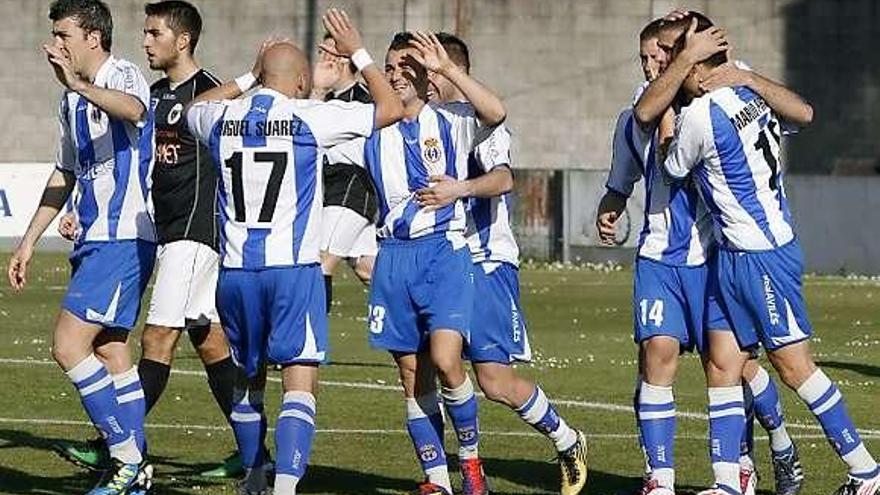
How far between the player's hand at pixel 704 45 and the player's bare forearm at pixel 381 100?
4.07 feet

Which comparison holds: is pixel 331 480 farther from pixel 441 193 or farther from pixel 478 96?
pixel 478 96

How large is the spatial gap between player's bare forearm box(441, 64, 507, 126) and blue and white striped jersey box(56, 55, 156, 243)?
4.62 ft

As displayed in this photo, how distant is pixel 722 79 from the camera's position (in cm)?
1009

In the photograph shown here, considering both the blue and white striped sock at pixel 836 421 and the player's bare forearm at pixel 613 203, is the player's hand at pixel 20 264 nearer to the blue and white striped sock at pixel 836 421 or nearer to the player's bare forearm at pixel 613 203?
the player's bare forearm at pixel 613 203

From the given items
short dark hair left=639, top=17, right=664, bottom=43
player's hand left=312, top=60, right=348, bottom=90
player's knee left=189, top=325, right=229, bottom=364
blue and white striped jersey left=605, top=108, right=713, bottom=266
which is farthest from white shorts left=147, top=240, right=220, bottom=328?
short dark hair left=639, top=17, right=664, bottom=43

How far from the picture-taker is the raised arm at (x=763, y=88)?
1009 cm

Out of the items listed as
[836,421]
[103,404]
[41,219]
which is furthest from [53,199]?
[836,421]

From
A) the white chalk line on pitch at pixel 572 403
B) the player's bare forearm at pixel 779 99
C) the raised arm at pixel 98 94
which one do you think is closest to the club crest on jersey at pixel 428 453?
the raised arm at pixel 98 94

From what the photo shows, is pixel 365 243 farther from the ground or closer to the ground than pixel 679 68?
closer to the ground

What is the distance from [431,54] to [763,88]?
1.46m

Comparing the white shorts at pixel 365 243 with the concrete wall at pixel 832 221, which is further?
the concrete wall at pixel 832 221

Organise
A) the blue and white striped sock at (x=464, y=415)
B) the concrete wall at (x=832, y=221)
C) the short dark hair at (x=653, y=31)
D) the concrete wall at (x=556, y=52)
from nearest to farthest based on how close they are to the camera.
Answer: the short dark hair at (x=653, y=31), the blue and white striped sock at (x=464, y=415), the concrete wall at (x=832, y=221), the concrete wall at (x=556, y=52)

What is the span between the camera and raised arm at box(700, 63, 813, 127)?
1009 cm

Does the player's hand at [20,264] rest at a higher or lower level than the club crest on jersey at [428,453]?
higher
